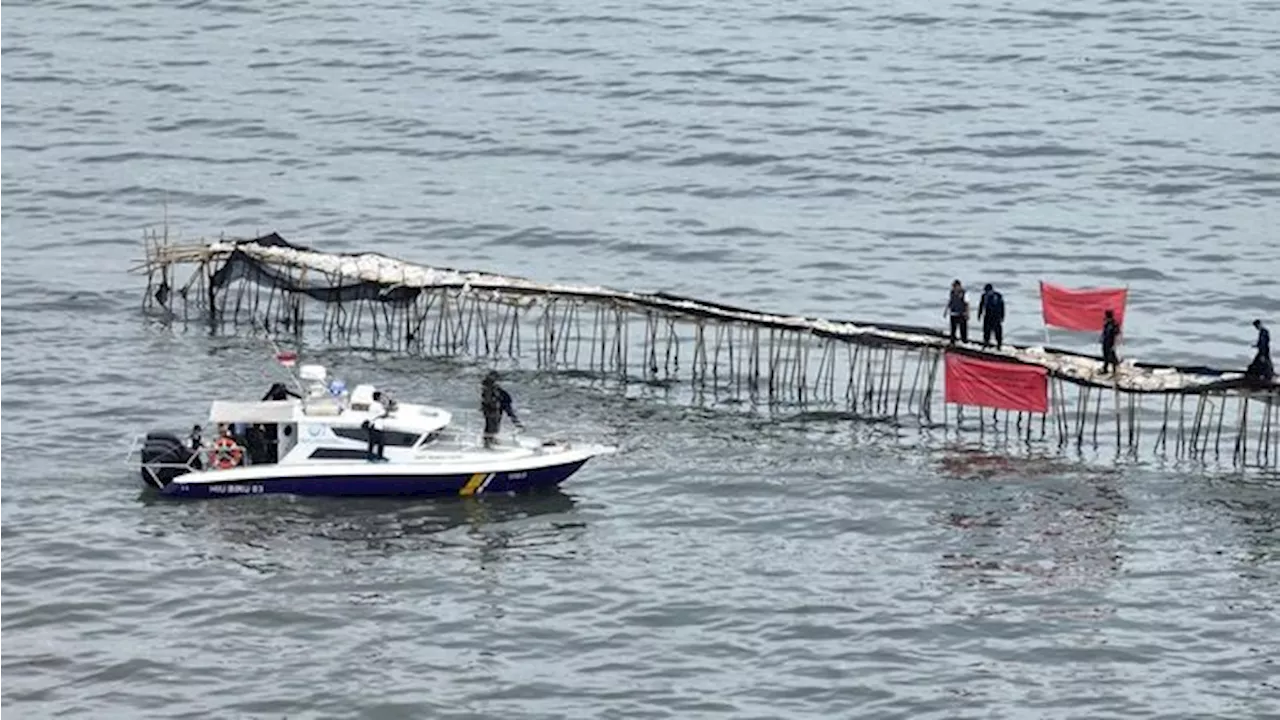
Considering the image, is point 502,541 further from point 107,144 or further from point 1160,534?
point 107,144

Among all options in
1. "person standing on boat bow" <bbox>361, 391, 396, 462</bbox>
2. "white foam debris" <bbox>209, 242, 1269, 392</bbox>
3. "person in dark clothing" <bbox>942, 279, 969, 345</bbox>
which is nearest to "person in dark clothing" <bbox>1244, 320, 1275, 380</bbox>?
"white foam debris" <bbox>209, 242, 1269, 392</bbox>

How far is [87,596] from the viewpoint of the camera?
243 ft

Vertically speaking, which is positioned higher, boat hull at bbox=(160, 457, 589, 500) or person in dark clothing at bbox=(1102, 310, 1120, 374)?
person in dark clothing at bbox=(1102, 310, 1120, 374)

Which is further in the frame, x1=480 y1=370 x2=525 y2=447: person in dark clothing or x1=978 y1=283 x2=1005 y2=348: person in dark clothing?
x1=978 y1=283 x2=1005 y2=348: person in dark clothing

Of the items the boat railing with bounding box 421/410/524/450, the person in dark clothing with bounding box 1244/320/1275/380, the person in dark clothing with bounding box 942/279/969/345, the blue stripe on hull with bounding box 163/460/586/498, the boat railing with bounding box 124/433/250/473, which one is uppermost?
the person in dark clothing with bounding box 942/279/969/345

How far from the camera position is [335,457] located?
80625 mm

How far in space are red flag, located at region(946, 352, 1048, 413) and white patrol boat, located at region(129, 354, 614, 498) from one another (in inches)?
454

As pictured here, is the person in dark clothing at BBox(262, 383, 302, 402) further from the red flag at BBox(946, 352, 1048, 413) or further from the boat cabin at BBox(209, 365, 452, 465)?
the red flag at BBox(946, 352, 1048, 413)

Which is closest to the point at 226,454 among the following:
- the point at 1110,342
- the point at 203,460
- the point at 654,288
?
the point at 203,460

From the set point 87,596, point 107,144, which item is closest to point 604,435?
point 87,596

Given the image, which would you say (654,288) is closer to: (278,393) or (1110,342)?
(1110,342)

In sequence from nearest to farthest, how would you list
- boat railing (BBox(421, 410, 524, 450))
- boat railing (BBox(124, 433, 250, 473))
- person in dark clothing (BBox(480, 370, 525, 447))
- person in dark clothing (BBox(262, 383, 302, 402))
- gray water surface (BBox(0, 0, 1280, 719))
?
gray water surface (BBox(0, 0, 1280, 719)) < boat railing (BBox(124, 433, 250, 473)) < boat railing (BBox(421, 410, 524, 450)) < person in dark clothing (BBox(480, 370, 525, 447)) < person in dark clothing (BBox(262, 383, 302, 402))

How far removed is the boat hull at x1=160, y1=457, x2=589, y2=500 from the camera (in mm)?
80312

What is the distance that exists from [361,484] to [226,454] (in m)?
3.84
